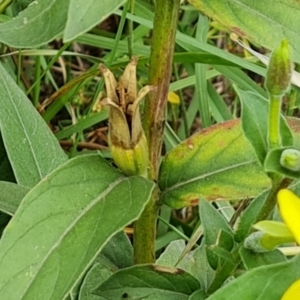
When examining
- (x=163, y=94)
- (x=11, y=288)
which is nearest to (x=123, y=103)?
(x=163, y=94)

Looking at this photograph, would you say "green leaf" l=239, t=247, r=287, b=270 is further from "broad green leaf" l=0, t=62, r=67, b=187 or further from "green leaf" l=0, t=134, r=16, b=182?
"green leaf" l=0, t=134, r=16, b=182

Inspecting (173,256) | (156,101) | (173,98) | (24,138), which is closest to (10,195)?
(24,138)

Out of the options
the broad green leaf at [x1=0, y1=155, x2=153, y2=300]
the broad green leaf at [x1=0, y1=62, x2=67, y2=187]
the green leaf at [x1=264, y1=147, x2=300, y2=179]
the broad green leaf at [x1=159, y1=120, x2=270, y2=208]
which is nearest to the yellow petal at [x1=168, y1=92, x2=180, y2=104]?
the broad green leaf at [x1=0, y1=62, x2=67, y2=187]

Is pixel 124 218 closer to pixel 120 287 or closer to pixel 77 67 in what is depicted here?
pixel 120 287

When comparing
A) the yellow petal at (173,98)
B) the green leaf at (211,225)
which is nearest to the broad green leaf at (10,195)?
the green leaf at (211,225)

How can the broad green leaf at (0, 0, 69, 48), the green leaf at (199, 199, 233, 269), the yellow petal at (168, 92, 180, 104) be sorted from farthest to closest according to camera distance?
1. the yellow petal at (168, 92, 180, 104)
2. the green leaf at (199, 199, 233, 269)
3. the broad green leaf at (0, 0, 69, 48)

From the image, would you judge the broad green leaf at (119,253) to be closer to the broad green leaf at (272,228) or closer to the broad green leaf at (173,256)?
the broad green leaf at (173,256)
